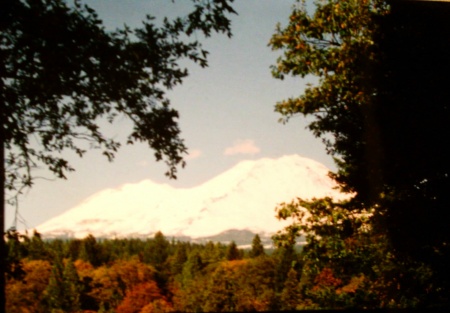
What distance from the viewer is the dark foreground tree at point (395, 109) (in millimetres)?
5184

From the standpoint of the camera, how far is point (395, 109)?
535 centimetres

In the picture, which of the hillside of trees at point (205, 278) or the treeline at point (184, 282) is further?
the treeline at point (184, 282)

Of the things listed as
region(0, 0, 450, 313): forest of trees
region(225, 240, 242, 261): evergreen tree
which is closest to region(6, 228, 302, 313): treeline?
region(225, 240, 242, 261): evergreen tree

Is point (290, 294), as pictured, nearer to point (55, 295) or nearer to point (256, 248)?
point (256, 248)

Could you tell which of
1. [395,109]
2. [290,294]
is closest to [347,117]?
[395,109]

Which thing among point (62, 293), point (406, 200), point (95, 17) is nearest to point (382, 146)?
point (406, 200)

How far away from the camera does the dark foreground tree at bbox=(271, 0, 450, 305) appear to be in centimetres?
518

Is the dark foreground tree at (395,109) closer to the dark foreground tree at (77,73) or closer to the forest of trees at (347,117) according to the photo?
the forest of trees at (347,117)

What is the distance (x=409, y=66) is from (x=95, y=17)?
4587 millimetres

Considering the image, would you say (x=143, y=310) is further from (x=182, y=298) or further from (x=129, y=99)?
(x=129, y=99)

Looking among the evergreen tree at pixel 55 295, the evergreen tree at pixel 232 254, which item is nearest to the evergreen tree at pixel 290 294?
the evergreen tree at pixel 232 254

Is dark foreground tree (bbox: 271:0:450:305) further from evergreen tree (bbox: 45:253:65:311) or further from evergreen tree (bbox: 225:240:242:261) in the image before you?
evergreen tree (bbox: 225:240:242:261)

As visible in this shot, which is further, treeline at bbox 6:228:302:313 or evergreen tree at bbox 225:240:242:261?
evergreen tree at bbox 225:240:242:261

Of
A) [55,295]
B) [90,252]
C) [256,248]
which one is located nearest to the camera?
[55,295]
